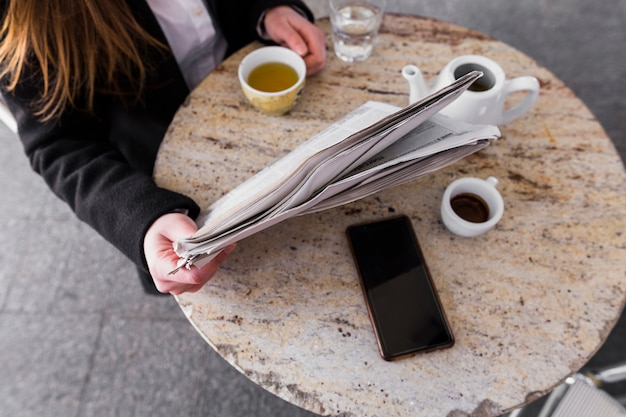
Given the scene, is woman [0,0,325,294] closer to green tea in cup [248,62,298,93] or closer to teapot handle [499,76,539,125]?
green tea in cup [248,62,298,93]

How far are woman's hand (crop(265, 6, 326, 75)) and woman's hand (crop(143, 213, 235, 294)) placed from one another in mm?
418

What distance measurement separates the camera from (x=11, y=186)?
5.06 feet

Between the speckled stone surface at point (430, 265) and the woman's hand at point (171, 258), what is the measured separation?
0.13ft

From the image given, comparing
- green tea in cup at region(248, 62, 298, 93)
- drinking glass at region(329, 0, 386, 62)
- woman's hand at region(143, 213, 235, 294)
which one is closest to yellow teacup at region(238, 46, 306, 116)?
green tea in cup at region(248, 62, 298, 93)

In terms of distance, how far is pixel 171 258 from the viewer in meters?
0.64

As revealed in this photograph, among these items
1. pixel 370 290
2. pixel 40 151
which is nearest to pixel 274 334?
pixel 370 290

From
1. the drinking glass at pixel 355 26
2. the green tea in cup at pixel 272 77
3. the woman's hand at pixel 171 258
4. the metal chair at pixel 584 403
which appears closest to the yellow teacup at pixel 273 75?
the green tea in cup at pixel 272 77

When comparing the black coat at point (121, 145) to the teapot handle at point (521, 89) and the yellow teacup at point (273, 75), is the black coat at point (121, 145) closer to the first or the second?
the yellow teacup at point (273, 75)

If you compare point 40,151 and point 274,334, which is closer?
point 274,334

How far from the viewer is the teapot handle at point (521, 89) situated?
0.70 metres

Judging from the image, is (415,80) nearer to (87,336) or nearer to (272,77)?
(272,77)

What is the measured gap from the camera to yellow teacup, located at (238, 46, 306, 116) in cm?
80

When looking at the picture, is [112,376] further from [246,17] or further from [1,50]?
[246,17]

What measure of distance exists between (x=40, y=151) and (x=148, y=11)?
13.4 inches
